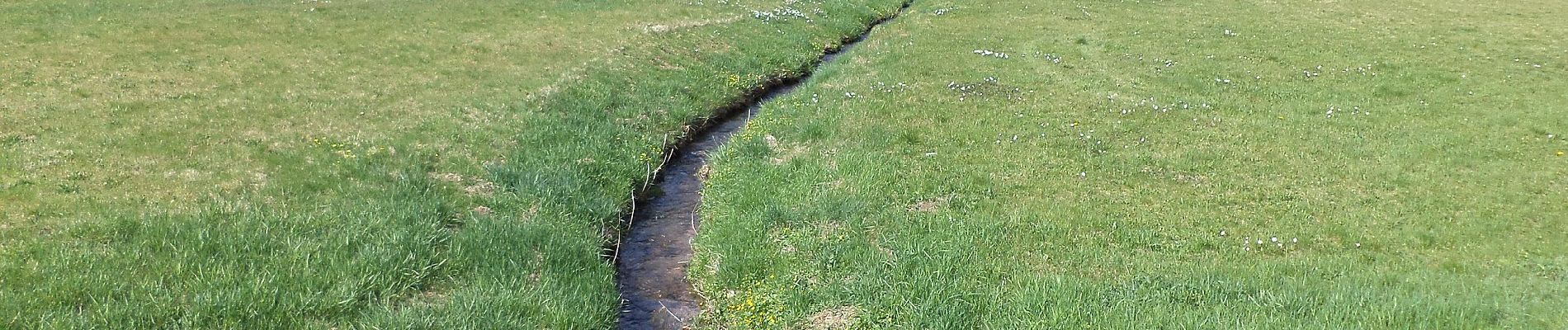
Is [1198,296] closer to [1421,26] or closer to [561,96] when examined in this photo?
[561,96]

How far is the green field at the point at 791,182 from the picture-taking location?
6.97 meters

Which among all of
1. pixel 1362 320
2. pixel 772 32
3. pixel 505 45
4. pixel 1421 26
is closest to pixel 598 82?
pixel 505 45

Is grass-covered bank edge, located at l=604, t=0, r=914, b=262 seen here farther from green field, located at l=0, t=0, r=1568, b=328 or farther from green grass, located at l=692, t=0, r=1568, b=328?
green grass, located at l=692, t=0, r=1568, b=328

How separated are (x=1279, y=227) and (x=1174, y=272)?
1622 mm

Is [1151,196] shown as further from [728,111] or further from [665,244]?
[728,111]

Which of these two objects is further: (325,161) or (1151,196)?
(325,161)

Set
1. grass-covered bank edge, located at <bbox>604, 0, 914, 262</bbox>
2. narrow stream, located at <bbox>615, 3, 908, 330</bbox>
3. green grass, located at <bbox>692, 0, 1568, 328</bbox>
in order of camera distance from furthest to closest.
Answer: grass-covered bank edge, located at <bbox>604, 0, 914, 262</bbox>
narrow stream, located at <bbox>615, 3, 908, 330</bbox>
green grass, located at <bbox>692, 0, 1568, 328</bbox>

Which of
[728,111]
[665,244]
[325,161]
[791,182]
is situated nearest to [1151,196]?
[791,182]

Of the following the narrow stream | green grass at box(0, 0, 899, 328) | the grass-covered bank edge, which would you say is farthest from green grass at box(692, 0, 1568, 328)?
green grass at box(0, 0, 899, 328)

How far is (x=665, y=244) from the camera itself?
9.61m

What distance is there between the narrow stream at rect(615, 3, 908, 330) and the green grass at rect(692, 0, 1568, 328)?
0.94 ft

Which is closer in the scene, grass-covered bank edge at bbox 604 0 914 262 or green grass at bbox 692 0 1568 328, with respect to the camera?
green grass at bbox 692 0 1568 328

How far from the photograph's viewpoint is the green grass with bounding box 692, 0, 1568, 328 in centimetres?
696

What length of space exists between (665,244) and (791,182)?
66.0 inches
